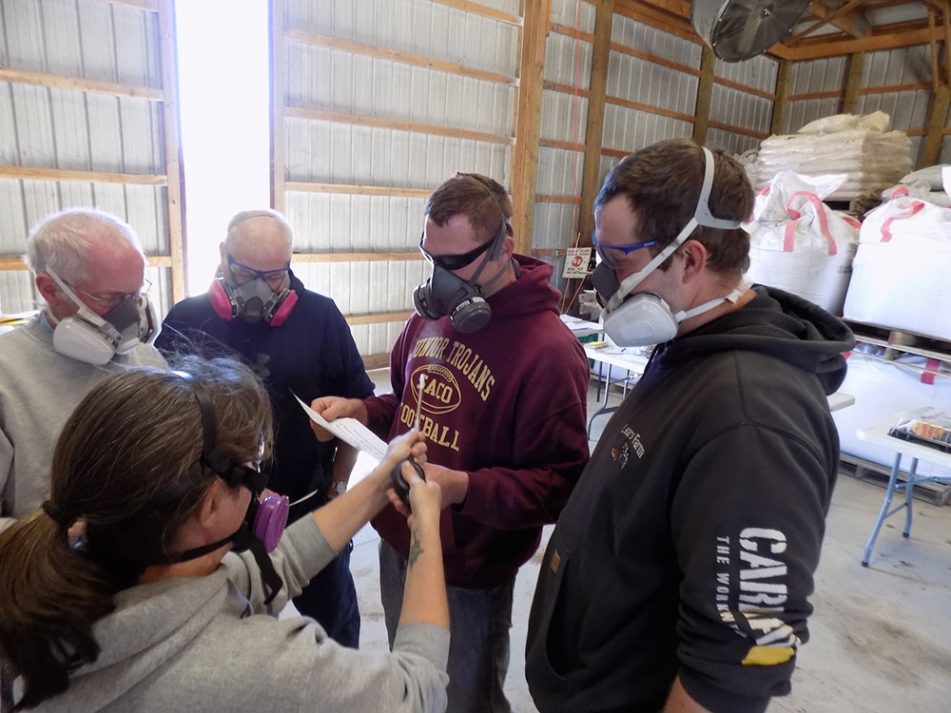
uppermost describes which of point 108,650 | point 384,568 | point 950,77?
point 950,77

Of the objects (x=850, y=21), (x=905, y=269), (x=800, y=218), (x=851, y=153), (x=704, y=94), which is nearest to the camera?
(x=905, y=269)

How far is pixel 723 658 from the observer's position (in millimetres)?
779

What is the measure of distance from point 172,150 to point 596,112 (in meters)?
4.85

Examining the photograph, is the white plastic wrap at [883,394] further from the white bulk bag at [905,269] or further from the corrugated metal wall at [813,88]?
the corrugated metal wall at [813,88]

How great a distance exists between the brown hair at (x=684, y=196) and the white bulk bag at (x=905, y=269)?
11.5ft

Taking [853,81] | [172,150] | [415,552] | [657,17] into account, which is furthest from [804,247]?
Answer: [853,81]

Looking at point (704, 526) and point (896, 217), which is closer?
point (704, 526)

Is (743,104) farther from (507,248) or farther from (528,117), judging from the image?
(507,248)

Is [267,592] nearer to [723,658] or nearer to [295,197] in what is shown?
[723,658]

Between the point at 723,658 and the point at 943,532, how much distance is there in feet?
12.3

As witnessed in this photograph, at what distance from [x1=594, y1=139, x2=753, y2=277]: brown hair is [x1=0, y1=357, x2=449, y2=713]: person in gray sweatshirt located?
68 cm

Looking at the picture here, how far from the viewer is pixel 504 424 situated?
136 centimetres

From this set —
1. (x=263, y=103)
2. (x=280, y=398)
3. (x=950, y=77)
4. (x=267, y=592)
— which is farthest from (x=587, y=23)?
(x=267, y=592)

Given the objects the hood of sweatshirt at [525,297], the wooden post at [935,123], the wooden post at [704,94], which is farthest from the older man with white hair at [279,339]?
the wooden post at [935,123]
